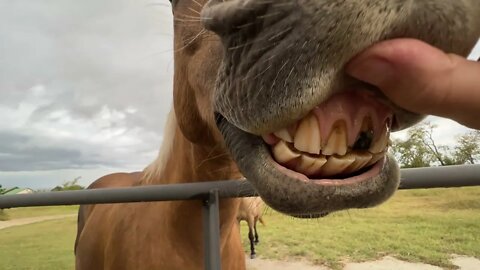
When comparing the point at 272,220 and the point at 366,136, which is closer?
the point at 366,136

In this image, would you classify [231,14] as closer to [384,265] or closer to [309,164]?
[309,164]

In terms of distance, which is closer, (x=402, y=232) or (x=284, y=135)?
(x=284, y=135)

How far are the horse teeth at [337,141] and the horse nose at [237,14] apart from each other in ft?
0.88

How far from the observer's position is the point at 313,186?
91 centimetres

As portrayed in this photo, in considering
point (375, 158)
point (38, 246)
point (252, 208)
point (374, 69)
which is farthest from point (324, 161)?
point (38, 246)

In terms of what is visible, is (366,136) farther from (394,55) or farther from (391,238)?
(391,238)

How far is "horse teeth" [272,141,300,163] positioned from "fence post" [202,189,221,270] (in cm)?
66

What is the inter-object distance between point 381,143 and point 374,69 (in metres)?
0.36

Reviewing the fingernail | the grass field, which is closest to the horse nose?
the fingernail

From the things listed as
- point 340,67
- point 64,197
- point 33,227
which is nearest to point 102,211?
point 64,197

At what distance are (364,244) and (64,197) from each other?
4.90 feet

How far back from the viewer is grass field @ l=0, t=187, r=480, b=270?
1.89 meters

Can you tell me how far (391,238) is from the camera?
221 centimetres

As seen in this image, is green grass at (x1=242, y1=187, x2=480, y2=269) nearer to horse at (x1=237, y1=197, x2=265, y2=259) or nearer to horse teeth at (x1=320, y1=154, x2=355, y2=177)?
horse at (x1=237, y1=197, x2=265, y2=259)
